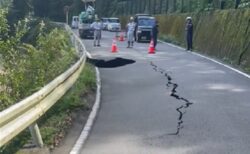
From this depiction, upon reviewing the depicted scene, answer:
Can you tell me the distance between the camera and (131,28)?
106ft

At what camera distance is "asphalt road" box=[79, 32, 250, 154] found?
8.16m

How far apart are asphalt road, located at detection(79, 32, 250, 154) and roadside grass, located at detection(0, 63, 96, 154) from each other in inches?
19.0

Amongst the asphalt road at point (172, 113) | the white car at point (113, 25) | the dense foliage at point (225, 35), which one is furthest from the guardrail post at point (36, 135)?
the white car at point (113, 25)

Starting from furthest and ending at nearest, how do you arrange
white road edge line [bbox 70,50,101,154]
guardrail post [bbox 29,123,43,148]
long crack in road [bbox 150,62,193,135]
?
long crack in road [bbox 150,62,193,135] < white road edge line [bbox 70,50,101,154] < guardrail post [bbox 29,123,43,148]

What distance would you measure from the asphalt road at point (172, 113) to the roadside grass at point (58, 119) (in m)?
0.48

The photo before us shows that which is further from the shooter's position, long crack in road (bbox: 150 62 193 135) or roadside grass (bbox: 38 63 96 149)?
long crack in road (bbox: 150 62 193 135)

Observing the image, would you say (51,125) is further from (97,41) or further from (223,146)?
(97,41)

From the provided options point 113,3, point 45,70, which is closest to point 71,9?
point 113,3

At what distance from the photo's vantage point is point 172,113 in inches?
424

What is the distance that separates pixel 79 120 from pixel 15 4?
260ft

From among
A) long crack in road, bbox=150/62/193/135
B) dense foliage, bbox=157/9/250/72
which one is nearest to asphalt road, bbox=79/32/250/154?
long crack in road, bbox=150/62/193/135

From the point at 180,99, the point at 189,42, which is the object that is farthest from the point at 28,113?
the point at 189,42

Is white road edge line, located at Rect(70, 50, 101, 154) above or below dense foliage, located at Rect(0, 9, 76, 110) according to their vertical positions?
below

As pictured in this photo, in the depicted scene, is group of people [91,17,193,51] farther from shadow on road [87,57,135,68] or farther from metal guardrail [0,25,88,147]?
metal guardrail [0,25,88,147]
